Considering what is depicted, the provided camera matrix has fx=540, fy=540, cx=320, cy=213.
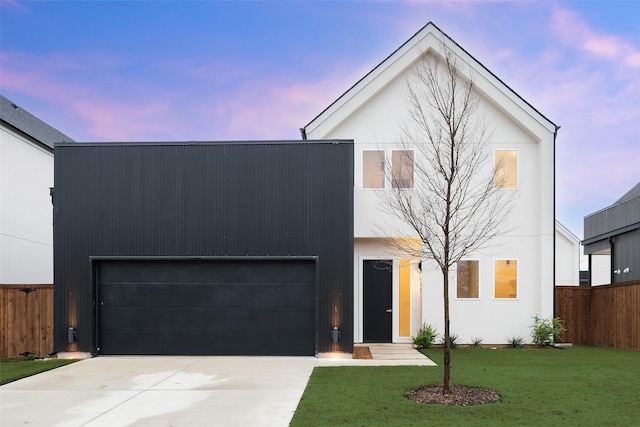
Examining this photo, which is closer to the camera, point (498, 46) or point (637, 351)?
point (637, 351)

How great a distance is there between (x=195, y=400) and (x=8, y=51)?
16.2 m

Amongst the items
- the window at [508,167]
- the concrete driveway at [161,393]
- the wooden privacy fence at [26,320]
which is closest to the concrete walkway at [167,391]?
the concrete driveway at [161,393]

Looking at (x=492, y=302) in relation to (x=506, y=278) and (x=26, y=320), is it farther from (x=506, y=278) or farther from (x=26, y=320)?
(x=26, y=320)

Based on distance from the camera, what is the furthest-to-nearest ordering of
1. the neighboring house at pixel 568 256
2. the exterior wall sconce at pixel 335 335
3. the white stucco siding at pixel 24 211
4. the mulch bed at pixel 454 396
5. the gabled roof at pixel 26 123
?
the neighboring house at pixel 568 256, the gabled roof at pixel 26 123, the white stucco siding at pixel 24 211, the exterior wall sconce at pixel 335 335, the mulch bed at pixel 454 396

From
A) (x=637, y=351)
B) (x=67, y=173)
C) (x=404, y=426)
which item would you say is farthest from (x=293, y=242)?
(x=637, y=351)

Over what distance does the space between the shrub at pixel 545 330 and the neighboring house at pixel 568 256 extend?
10.9m

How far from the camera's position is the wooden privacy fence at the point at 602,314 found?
45.9 ft

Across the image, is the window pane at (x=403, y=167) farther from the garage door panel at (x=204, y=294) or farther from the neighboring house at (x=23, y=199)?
the neighboring house at (x=23, y=199)

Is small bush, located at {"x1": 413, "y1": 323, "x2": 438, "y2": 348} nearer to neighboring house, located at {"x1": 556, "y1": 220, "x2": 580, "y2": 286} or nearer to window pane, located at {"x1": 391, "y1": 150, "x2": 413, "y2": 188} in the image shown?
window pane, located at {"x1": 391, "y1": 150, "x2": 413, "y2": 188}

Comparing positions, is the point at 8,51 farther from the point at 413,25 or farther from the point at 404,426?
the point at 404,426

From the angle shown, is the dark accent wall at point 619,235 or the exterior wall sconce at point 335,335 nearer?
the exterior wall sconce at point 335,335

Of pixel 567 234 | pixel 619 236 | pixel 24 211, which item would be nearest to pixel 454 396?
pixel 24 211

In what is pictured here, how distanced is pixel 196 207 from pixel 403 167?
221 inches

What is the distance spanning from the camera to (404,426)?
6387 millimetres
